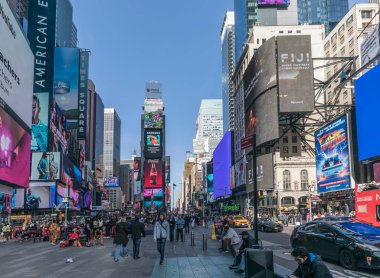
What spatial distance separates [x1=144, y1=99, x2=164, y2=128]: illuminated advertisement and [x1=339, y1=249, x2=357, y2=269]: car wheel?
430ft

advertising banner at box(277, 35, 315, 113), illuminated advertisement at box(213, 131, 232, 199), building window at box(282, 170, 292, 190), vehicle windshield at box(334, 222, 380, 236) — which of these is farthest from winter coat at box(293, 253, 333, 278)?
illuminated advertisement at box(213, 131, 232, 199)

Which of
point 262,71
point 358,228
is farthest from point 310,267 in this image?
point 262,71

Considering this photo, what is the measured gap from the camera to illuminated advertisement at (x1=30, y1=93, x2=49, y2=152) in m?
67.1

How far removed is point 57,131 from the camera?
3066 inches

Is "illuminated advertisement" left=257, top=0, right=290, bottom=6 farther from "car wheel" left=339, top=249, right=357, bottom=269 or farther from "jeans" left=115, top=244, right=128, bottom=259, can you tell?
"car wheel" left=339, top=249, right=357, bottom=269

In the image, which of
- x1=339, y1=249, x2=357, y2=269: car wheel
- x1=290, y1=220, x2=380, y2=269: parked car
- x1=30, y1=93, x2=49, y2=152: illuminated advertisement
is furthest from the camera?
x1=30, y1=93, x2=49, y2=152: illuminated advertisement

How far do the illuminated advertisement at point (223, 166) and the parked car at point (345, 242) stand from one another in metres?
109

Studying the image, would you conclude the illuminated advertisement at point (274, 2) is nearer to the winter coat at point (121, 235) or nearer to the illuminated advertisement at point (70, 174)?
the illuminated advertisement at point (70, 174)

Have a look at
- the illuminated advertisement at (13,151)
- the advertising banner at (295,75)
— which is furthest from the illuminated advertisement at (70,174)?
the advertising banner at (295,75)

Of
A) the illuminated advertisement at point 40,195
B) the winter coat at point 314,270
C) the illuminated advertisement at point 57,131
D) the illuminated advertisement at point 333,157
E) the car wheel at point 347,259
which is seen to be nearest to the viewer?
the winter coat at point 314,270

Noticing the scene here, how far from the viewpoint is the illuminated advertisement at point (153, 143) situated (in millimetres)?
138375

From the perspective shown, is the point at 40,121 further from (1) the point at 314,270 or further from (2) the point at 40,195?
(1) the point at 314,270

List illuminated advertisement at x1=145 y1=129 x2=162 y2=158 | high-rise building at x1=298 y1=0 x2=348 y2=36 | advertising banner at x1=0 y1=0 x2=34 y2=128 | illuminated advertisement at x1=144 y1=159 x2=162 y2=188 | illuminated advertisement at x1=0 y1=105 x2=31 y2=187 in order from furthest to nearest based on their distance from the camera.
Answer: high-rise building at x1=298 y1=0 x2=348 y2=36 < illuminated advertisement at x1=145 y1=129 x2=162 y2=158 < illuminated advertisement at x1=144 y1=159 x2=162 y2=188 < illuminated advertisement at x1=0 y1=105 x2=31 y2=187 < advertising banner at x1=0 y1=0 x2=34 y2=128

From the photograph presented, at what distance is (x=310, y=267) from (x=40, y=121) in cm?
6735
